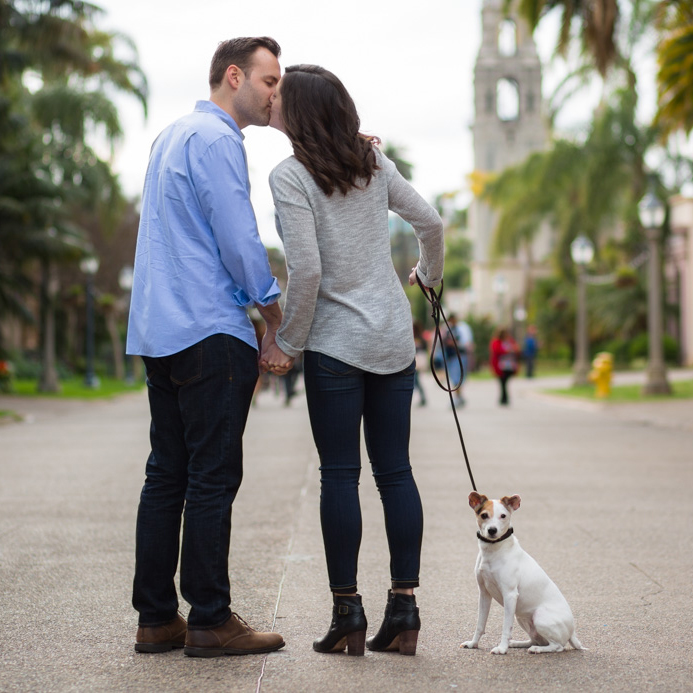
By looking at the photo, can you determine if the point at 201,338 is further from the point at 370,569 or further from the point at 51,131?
the point at 51,131

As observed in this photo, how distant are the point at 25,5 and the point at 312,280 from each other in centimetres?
1895

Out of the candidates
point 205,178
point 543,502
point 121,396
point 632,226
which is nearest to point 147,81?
point 121,396

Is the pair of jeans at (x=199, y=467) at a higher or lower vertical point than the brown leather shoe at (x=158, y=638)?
higher

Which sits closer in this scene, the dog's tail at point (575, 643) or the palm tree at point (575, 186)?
the dog's tail at point (575, 643)

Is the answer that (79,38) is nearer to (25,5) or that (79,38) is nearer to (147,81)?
(25,5)

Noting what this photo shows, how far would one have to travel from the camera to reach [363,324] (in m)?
3.42

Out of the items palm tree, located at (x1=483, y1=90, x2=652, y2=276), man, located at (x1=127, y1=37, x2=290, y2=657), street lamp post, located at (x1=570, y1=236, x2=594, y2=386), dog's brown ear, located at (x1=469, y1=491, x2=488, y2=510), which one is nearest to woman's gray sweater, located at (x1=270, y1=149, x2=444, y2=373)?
man, located at (x1=127, y1=37, x2=290, y2=657)

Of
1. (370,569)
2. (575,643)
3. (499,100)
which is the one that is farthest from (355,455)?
A: (499,100)

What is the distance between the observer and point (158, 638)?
352 centimetres

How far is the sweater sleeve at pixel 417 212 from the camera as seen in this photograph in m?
3.51

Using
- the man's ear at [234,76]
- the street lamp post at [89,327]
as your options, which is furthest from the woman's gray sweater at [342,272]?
the street lamp post at [89,327]

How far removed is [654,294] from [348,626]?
56.0 feet

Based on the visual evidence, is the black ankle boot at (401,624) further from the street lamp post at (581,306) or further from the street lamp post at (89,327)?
the street lamp post at (89,327)

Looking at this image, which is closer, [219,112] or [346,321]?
[346,321]
